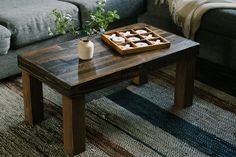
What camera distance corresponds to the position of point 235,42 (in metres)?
2.48

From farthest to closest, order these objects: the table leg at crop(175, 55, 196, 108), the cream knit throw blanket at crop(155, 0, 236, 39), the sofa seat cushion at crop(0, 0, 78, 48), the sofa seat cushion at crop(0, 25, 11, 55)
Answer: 1. the cream knit throw blanket at crop(155, 0, 236, 39)
2. the sofa seat cushion at crop(0, 0, 78, 48)
3. the sofa seat cushion at crop(0, 25, 11, 55)
4. the table leg at crop(175, 55, 196, 108)

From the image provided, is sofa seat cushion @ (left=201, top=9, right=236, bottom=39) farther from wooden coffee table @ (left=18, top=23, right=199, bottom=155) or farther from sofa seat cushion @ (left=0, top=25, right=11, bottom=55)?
sofa seat cushion @ (left=0, top=25, right=11, bottom=55)

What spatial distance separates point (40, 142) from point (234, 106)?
3.58ft

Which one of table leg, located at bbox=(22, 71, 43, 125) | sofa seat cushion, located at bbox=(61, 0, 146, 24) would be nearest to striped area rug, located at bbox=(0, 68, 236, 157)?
table leg, located at bbox=(22, 71, 43, 125)

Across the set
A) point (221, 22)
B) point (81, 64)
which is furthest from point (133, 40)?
point (221, 22)

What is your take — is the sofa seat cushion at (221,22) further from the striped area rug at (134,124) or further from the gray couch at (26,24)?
the gray couch at (26,24)

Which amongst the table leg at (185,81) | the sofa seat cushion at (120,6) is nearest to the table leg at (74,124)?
the table leg at (185,81)

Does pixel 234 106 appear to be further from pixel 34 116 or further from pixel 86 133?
pixel 34 116

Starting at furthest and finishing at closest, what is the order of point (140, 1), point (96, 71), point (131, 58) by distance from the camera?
point (140, 1) → point (131, 58) → point (96, 71)

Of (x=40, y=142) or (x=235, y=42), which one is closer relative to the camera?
(x=40, y=142)

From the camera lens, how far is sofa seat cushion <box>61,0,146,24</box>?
8.87ft

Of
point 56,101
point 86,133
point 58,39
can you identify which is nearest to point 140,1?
point 58,39

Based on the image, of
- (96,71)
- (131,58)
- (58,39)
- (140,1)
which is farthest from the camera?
(140,1)

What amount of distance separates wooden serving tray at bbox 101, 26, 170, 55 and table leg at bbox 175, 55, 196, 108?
0.52ft
